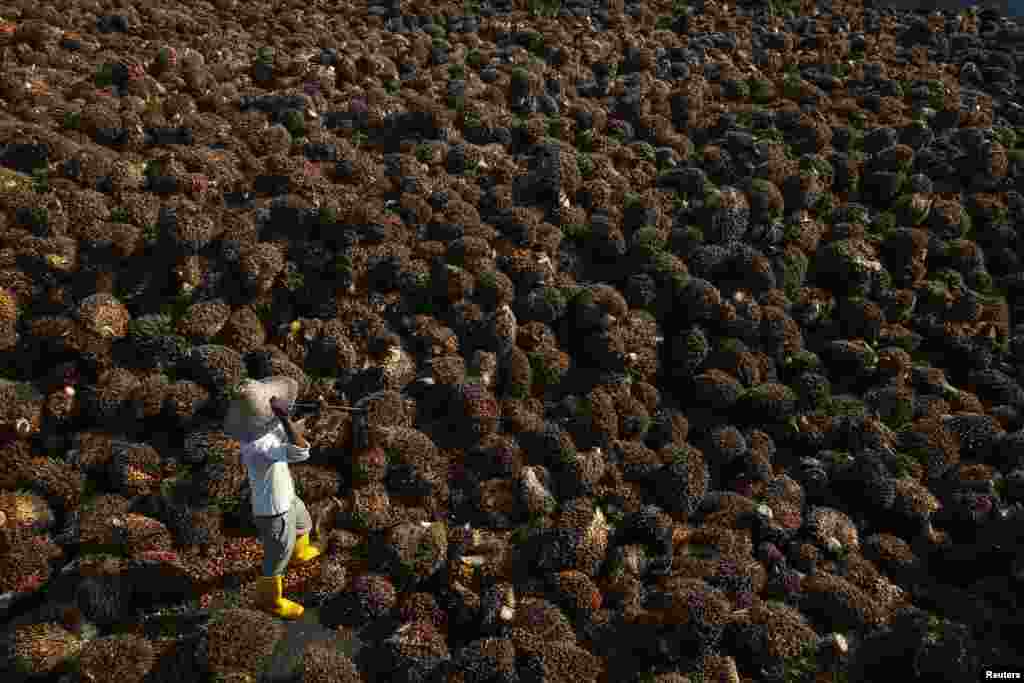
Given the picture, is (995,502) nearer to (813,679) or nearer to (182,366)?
(813,679)

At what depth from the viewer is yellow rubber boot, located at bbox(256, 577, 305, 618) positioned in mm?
6418

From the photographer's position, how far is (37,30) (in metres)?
14.2

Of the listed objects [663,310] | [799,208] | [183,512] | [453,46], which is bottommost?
[183,512]

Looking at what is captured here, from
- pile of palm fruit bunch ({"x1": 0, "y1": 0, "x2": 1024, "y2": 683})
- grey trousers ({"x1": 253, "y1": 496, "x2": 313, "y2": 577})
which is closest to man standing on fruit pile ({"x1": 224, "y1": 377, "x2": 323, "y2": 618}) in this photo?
grey trousers ({"x1": 253, "y1": 496, "x2": 313, "y2": 577})

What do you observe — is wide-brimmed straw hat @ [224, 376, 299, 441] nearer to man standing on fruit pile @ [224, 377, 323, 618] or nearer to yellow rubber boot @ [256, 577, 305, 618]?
man standing on fruit pile @ [224, 377, 323, 618]

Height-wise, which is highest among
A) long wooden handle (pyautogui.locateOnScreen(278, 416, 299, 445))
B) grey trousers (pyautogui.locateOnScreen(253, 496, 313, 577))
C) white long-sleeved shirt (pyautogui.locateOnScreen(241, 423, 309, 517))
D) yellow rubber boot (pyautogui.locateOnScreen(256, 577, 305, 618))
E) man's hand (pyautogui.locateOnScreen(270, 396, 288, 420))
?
man's hand (pyautogui.locateOnScreen(270, 396, 288, 420))

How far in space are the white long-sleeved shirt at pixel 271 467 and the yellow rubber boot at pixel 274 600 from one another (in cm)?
82

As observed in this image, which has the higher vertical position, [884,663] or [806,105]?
[806,105]

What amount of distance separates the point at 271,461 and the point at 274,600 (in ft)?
5.00

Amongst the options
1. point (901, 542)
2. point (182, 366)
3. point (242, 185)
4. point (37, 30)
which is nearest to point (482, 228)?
point (242, 185)

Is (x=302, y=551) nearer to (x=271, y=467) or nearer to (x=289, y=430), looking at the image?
(x=271, y=467)

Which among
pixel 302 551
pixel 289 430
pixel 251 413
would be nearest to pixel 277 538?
pixel 302 551

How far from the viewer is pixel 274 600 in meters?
6.45

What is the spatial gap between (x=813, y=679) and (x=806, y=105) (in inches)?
550
